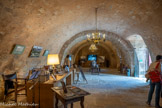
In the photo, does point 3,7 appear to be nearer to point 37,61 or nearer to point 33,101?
point 33,101

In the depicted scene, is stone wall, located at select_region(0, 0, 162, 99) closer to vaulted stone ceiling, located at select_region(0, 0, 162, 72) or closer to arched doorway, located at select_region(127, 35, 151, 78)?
vaulted stone ceiling, located at select_region(0, 0, 162, 72)

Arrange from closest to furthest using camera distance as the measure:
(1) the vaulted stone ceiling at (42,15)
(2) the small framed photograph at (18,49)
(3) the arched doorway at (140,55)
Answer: (1) the vaulted stone ceiling at (42,15) → (2) the small framed photograph at (18,49) → (3) the arched doorway at (140,55)

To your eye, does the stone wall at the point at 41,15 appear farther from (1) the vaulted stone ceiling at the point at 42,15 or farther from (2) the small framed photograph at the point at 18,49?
(2) the small framed photograph at the point at 18,49

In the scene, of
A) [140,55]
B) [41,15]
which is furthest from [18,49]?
[140,55]

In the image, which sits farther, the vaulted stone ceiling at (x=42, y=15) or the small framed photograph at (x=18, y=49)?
the small framed photograph at (x=18, y=49)

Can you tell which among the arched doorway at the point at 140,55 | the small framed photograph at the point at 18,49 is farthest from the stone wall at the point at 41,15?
the arched doorway at the point at 140,55

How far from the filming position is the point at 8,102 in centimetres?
333

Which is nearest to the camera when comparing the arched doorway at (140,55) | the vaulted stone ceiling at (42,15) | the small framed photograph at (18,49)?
the vaulted stone ceiling at (42,15)

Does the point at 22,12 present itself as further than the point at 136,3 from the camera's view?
No

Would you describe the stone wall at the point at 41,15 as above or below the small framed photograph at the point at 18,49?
above

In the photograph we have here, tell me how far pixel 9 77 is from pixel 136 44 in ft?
23.7

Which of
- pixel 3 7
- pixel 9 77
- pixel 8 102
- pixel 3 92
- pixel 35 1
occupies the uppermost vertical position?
pixel 35 1

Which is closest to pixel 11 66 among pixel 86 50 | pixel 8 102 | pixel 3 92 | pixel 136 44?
pixel 3 92

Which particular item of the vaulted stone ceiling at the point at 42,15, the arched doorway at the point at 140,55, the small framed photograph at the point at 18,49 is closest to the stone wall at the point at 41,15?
the vaulted stone ceiling at the point at 42,15
